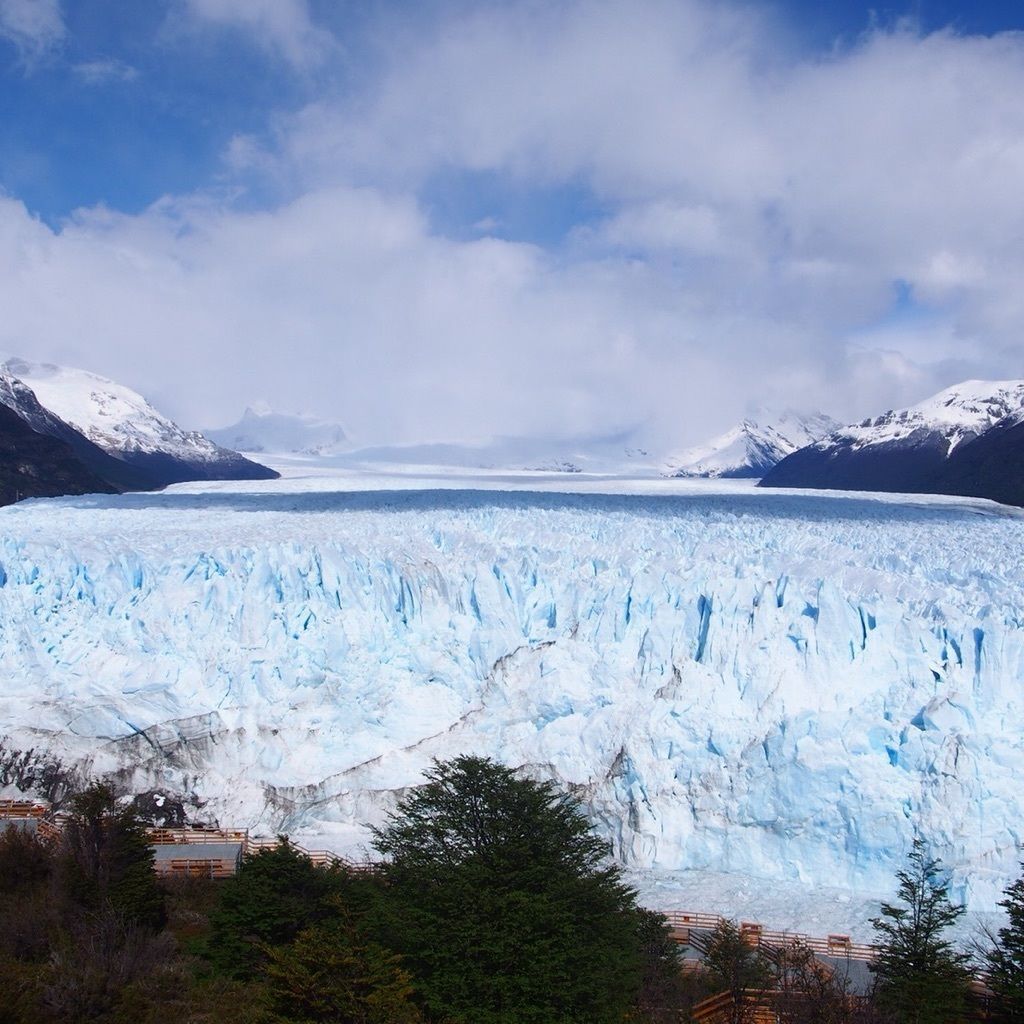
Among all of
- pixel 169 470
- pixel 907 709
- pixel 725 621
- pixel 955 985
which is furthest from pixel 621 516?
pixel 169 470

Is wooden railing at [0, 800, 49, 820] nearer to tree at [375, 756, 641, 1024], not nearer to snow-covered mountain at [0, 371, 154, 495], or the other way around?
tree at [375, 756, 641, 1024]

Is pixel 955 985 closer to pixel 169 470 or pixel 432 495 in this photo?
pixel 432 495

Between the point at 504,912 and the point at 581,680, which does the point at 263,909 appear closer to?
the point at 504,912

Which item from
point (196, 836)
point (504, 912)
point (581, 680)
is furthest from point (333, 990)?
point (581, 680)

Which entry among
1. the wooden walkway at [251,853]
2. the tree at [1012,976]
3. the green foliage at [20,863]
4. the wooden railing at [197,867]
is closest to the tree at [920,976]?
the tree at [1012,976]

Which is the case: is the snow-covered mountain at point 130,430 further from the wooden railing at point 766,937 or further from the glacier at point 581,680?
the wooden railing at point 766,937

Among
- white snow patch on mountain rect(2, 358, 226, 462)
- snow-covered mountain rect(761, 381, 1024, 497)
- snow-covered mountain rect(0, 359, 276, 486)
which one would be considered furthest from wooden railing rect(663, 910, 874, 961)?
white snow patch on mountain rect(2, 358, 226, 462)
